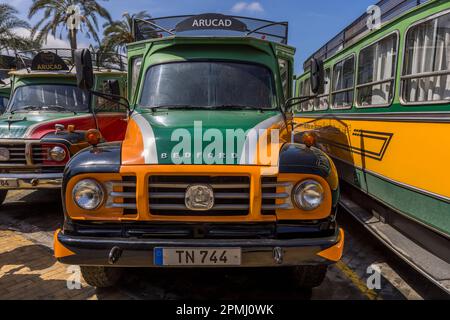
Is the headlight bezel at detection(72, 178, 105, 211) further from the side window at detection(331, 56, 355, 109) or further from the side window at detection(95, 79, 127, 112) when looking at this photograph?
the side window at detection(331, 56, 355, 109)

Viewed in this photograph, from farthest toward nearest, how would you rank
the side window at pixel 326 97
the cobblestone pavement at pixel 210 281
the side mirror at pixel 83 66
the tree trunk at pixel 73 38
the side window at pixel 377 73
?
the tree trunk at pixel 73 38 → the side window at pixel 326 97 → the side window at pixel 377 73 → the side mirror at pixel 83 66 → the cobblestone pavement at pixel 210 281

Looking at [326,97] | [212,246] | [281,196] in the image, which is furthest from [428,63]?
[326,97]

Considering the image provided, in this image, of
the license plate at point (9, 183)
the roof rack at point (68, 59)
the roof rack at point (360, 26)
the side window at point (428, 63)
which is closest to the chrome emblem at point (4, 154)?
the license plate at point (9, 183)

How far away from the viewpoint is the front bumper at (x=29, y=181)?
5.41m

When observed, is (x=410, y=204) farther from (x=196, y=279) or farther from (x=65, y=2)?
(x=65, y=2)

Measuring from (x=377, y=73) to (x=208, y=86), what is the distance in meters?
2.48

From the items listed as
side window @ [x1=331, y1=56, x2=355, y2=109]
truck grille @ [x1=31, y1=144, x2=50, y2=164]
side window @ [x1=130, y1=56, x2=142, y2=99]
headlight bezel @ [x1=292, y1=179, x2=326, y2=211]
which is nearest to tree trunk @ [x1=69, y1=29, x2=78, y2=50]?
truck grille @ [x1=31, y1=144, x2=50, y2=164]

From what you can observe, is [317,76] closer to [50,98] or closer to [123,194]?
[123,194]

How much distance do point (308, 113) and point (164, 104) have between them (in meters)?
5.87

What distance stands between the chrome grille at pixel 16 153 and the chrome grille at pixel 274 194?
4248 mm

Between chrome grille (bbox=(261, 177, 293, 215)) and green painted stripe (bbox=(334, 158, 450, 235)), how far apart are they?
1506mm

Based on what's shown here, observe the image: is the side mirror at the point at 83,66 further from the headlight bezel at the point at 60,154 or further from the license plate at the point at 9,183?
the license plate at the point at 9,183

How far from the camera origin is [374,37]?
5.07 m
